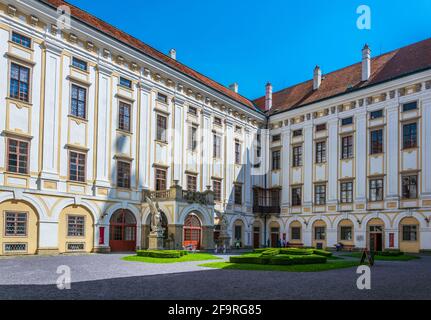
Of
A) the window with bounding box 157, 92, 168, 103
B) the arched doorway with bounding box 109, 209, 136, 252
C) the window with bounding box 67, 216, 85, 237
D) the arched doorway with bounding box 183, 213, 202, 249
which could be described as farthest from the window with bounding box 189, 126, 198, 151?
the window with bounding box 67, 216, 85, 237

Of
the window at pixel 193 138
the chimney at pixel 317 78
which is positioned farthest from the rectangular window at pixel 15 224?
the chimney at pixel 317 78

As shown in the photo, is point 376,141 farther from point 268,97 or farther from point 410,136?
point 268,97

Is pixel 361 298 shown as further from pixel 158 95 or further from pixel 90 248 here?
pixel 158 95

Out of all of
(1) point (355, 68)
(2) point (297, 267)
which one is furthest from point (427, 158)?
(2) point (297, 267)

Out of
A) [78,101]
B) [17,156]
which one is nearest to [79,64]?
[78,101]

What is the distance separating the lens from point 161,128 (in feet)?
120

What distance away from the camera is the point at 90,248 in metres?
30.2

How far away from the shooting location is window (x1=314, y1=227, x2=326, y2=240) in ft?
140

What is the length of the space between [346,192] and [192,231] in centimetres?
1498

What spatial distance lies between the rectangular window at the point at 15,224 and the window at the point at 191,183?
588 inches

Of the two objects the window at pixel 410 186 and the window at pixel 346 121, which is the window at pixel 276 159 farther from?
the window at pixel 410 186

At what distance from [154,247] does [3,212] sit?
30.2 ft

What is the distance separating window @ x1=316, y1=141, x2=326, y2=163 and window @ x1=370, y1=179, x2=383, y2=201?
17.8 ft

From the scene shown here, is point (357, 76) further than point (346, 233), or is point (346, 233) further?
point (357, 76)
